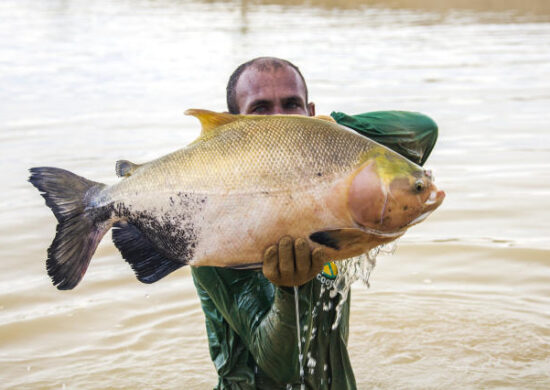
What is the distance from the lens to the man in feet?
9.09

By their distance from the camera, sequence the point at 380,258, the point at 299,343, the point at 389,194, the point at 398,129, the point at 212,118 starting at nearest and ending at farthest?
the point at 389,194
the point at 212,118
the point at 299,343
the point at 398,129
the point at 380,258

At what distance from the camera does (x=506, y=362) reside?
14.9 ft

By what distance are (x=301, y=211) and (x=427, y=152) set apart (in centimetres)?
137

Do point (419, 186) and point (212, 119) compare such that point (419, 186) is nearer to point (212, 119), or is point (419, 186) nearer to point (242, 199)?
point (242, 199)

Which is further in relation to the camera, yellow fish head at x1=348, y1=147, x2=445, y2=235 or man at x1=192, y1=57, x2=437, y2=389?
man at x1=192, y1=57, x2=437, y2=389

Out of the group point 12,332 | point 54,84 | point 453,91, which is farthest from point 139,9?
point 12,332

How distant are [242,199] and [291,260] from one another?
22 cm

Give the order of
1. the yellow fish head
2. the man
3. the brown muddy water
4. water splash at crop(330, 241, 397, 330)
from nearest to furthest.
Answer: the yellow fish head → the man → water splash at crop(330, 241, 397, 330) → the brown muddy water

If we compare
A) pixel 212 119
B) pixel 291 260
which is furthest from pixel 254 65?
pixel 291 260

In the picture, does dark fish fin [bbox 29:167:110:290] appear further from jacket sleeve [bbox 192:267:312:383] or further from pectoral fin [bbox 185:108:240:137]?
jacket sleeve [bbox 192:267:312:383]

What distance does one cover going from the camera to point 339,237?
2145 mm

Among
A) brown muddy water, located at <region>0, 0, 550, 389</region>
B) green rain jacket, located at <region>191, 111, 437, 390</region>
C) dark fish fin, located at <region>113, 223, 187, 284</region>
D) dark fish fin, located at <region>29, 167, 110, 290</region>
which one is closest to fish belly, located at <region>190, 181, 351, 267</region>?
dark fish fin, located at <region>113, 223, 187, 284</region>

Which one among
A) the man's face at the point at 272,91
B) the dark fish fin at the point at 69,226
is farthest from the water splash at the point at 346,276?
the dark fish fin at the point at 69,226

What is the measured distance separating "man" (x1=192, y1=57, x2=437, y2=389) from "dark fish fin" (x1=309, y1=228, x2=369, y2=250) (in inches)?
7.9
